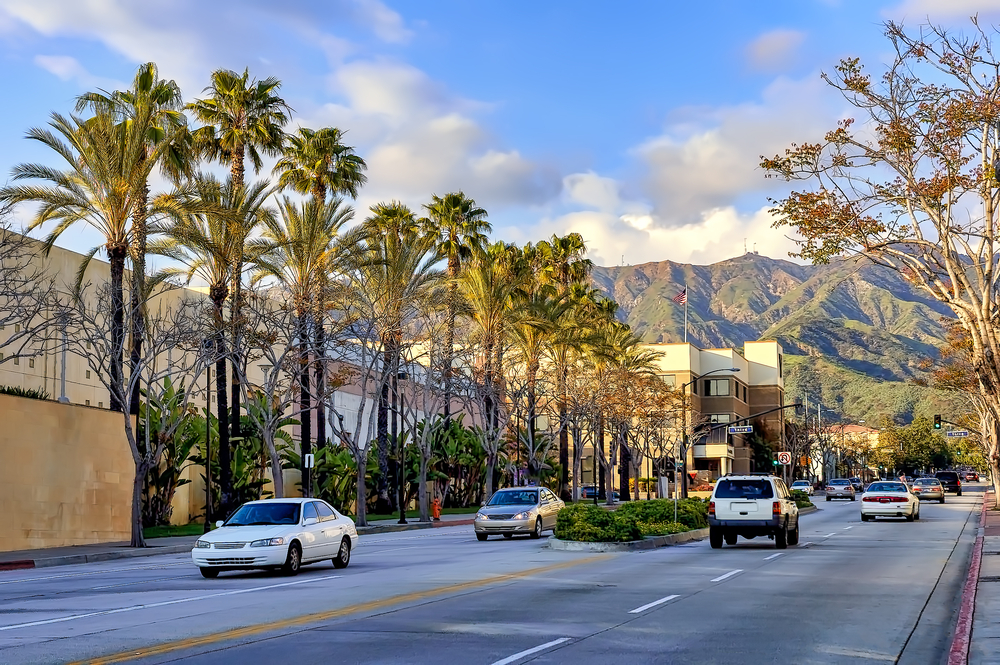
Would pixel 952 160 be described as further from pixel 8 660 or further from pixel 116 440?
pixel 116 440

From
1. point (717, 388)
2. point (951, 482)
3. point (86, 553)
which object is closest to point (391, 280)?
point (86, 553)

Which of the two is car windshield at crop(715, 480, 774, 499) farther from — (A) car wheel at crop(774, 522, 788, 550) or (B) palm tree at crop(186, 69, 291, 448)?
(B) palm tree at crop(186, 69, 291, 448)

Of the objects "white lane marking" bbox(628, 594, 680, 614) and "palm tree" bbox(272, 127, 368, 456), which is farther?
"palm tree" bbox(272, 127, 368, 456)

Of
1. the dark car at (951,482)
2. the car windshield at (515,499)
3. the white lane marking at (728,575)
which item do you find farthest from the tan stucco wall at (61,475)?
the dark car at (951,482)

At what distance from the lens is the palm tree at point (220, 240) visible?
1432 inches

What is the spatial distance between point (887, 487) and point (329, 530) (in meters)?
30.7

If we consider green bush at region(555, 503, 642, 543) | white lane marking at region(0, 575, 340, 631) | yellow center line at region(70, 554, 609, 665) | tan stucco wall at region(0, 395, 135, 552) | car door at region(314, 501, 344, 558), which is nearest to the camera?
yellow center line at region(70, 554, 609, 665)

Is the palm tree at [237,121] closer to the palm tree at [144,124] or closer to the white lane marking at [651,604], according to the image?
the palm tree at [144,124]

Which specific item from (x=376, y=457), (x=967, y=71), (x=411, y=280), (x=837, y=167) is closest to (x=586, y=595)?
(x=837, y=167)

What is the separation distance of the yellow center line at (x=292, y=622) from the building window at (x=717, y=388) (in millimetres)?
107353

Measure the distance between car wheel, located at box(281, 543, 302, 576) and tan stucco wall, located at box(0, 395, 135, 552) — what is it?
13388 mm

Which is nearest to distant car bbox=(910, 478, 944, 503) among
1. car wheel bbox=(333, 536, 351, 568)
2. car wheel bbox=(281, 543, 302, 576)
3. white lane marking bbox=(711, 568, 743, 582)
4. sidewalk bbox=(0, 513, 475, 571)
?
sidewalk bbox=(0, 513, 475, 571)

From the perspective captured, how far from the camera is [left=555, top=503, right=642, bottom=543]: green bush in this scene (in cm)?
2750

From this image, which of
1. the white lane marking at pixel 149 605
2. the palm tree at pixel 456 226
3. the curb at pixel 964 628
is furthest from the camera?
the palm tree at pixel 456 226
